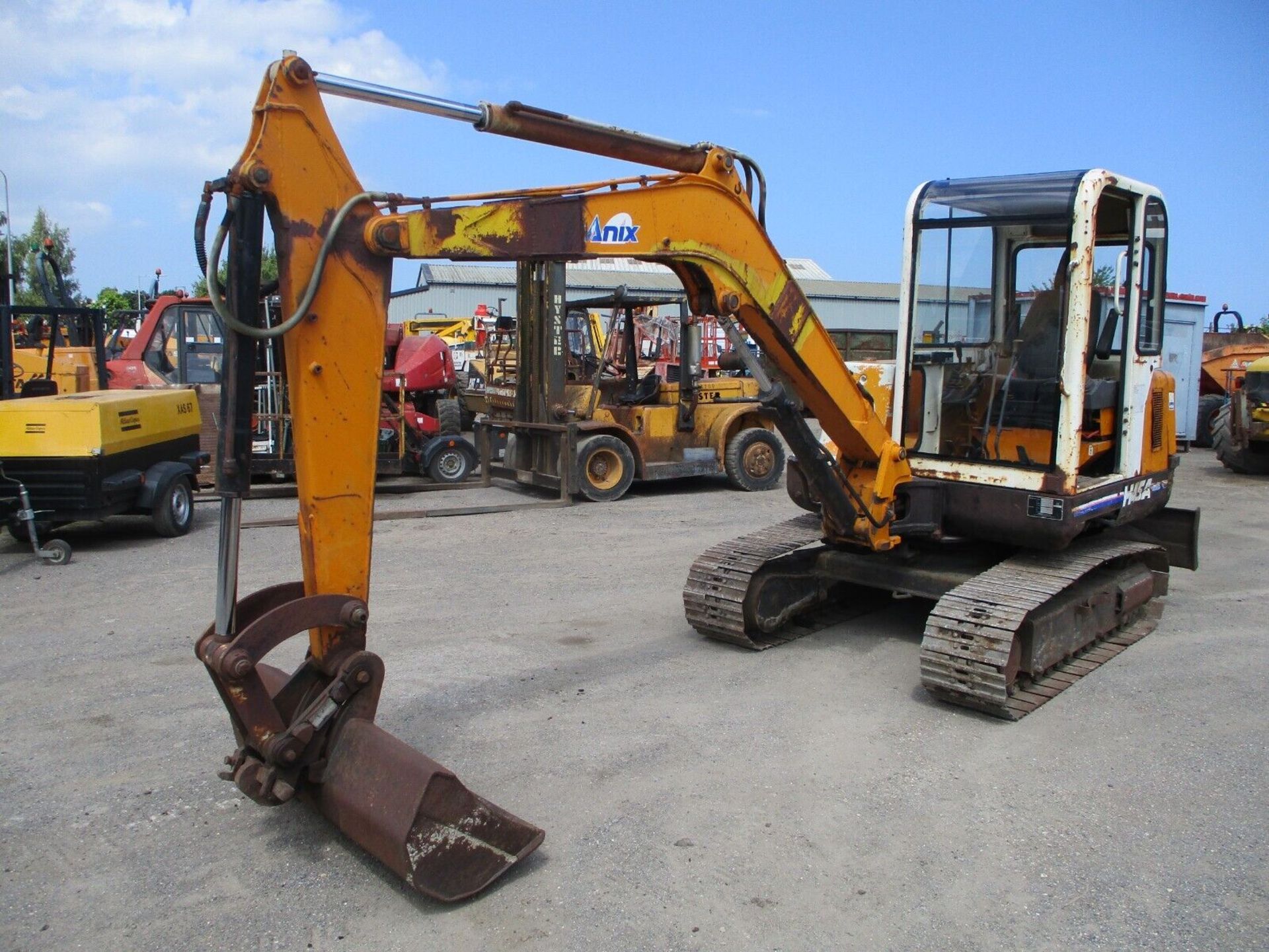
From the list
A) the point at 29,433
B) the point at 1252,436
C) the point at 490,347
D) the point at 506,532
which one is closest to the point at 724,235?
the point at 506,532

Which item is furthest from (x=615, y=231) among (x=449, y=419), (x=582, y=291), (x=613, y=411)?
(x=582, y=291)

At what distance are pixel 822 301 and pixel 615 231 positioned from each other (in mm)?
38644

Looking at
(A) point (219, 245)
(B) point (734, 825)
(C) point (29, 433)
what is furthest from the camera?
(C) point (29, 433)

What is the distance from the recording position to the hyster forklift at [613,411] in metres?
12.2

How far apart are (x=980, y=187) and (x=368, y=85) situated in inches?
157

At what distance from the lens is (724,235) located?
5105 mm

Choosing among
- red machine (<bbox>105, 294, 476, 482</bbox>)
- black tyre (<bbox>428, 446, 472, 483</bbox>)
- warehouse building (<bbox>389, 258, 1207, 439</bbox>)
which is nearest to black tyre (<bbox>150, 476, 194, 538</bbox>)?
red machine (<bbox>105, 294, 476, 482</bbox>)

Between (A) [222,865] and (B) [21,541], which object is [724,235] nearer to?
(A) [222,865]

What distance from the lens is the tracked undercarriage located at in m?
5.31

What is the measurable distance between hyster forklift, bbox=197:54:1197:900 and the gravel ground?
31 centimetres

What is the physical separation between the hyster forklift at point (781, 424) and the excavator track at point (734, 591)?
20mm

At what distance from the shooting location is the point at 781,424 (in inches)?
225

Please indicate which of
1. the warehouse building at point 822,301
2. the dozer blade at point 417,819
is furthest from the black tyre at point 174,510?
the warehouse building at point 822,301

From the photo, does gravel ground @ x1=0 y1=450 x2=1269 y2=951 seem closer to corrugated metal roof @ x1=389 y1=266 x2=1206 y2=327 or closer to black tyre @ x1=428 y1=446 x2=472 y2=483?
black tyre @ x1=428 y1=446 x2=472 y2=483
